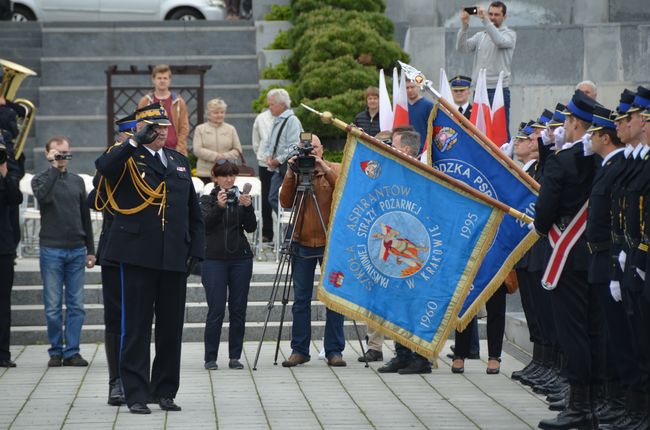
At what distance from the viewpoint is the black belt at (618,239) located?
29.6 ft

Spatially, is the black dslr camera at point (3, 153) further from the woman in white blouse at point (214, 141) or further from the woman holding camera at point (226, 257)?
the woman in white blouse at point (214, 141)

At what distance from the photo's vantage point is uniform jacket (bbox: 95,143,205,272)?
10406mm

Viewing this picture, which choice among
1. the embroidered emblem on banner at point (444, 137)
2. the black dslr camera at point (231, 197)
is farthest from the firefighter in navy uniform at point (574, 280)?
the black dslr camera at point (231, 197)

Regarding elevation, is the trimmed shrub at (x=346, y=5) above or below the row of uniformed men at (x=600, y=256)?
above

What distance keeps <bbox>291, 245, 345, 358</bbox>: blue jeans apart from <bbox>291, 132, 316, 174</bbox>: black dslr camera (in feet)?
2.60

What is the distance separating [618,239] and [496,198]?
7.72 feet

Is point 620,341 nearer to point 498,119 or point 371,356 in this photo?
point 371,356

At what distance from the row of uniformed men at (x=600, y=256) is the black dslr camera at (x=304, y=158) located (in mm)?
2938

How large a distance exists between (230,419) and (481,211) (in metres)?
2.45

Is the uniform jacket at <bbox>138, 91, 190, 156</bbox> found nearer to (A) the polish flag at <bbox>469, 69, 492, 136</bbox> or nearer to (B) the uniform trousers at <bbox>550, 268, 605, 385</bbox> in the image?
(A) the polish flag at <bbox>469, 69, 492, 136</bbox>

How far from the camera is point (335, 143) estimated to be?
20969 mm

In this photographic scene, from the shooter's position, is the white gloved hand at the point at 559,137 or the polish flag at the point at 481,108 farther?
the polish flag at the point at 481,108

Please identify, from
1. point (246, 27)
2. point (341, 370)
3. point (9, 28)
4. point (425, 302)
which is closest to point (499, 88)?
point (341, 370)

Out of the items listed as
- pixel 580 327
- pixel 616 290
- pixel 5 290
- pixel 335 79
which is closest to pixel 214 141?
pixel 335 79
